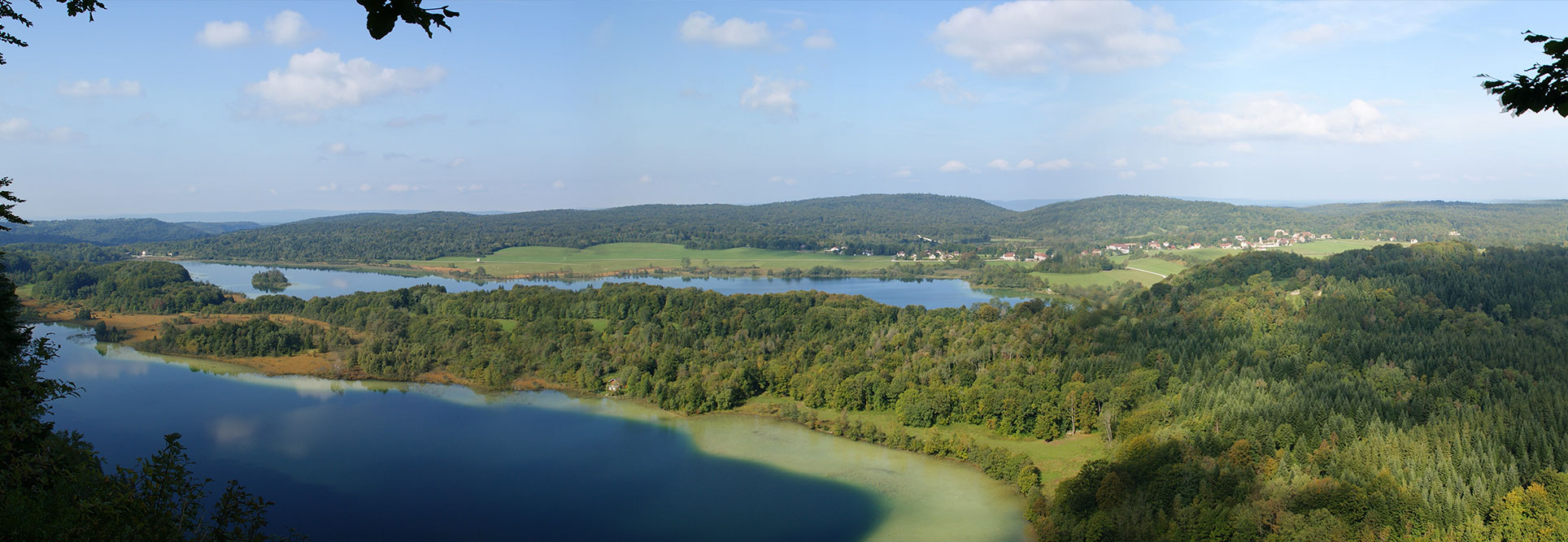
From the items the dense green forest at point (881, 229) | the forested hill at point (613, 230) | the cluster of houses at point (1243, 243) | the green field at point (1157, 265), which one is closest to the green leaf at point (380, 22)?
the green field at point (1157, 265)

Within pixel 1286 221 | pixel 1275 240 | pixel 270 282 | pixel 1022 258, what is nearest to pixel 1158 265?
pixel 1275 240

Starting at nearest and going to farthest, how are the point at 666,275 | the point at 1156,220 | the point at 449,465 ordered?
the point at 449,465 < the point at 666,275 < the point at 1156,220

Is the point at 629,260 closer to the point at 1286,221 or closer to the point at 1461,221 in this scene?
the point at 1286,221

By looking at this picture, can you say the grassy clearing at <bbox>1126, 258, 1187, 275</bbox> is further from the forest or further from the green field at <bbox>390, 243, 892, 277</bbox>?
the green field at <bbox>390, 243, 892, 277</bbox>

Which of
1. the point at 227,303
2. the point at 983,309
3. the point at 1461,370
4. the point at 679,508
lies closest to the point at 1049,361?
the point at 983,309

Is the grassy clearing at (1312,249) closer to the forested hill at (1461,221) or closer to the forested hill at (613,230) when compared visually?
the forested hill at (1461,221)
